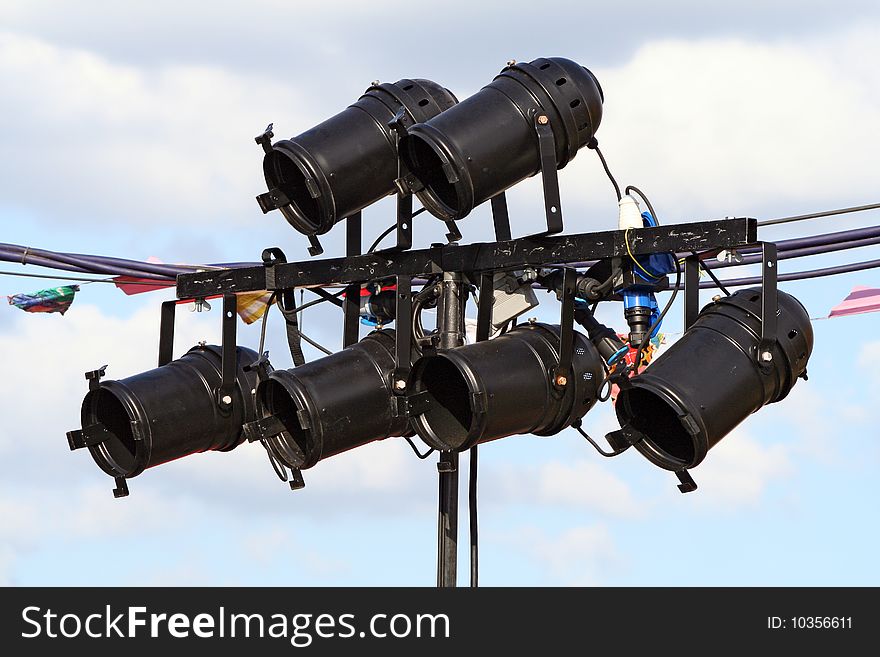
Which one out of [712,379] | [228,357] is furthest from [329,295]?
[712,379]

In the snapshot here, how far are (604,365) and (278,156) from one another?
5.25 feet

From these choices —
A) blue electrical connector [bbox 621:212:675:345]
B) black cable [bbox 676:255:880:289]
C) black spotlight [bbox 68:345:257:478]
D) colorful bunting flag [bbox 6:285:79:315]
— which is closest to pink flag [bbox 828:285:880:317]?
black cable [bbox 676:255:880:289]

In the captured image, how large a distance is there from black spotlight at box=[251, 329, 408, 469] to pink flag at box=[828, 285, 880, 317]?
2547mm

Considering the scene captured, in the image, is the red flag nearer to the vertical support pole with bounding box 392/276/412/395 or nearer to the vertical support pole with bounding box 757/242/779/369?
the vertical support pole with bounding box 392/276/412/395

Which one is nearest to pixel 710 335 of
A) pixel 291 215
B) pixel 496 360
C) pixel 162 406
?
pixel 496 360

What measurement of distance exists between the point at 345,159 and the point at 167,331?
1.47 m

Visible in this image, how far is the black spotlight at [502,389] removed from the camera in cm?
620

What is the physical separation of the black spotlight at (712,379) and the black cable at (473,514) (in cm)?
98

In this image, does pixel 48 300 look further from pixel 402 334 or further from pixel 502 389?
pixel 502 389

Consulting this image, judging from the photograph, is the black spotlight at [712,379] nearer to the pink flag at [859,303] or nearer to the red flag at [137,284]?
the pink flag at [859,303]

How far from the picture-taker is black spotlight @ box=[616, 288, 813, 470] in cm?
589

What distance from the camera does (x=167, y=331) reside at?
768 cm

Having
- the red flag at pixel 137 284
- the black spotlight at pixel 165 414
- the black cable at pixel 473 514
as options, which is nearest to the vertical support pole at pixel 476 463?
the black cable at pixel 473 514

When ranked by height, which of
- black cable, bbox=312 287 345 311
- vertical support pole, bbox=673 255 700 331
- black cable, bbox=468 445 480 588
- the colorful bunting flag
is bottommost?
black cable, bbox=468 445 480 588
